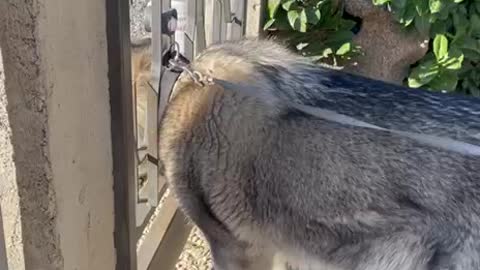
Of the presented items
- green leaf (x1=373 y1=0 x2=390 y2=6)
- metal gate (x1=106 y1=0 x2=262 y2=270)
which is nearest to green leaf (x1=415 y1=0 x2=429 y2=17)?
green leaf (x1=373 y1=0 x2=390 y2=6)

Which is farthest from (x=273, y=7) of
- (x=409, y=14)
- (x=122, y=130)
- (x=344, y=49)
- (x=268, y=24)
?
(x=122, y=130)

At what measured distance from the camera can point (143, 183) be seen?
1.94 metres

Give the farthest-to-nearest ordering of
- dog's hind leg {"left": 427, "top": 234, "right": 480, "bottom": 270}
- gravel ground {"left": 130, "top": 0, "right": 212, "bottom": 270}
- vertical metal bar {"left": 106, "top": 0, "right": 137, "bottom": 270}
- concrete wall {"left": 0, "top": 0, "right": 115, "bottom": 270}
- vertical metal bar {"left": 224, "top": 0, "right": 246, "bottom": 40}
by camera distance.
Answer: vertical metal bar {"left": 224, "top": 0, "right": 246, "bottom": 40} < gravel ground {"left": 130, "top": 0, "right": 212, "bottom": 270} < vertical metal bar {"left": 106, "top": 0, "right": 137, "bottom": 270} < dog's hind leg {"left": 427, "top": 234, "right": 480, "bottom": 270} < concrete wall {"left": 0, "top": 0, "right": 115, "bottom": 270}

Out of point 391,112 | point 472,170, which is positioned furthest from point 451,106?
point 472,170

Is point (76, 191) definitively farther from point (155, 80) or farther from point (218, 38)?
point (218, 38)

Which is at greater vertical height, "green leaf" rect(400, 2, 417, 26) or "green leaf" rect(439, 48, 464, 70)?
"green leaf" rect(400, 2, 417, 26)

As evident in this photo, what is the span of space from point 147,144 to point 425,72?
1.85 meters

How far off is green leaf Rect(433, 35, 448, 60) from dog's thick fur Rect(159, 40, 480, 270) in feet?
5.39

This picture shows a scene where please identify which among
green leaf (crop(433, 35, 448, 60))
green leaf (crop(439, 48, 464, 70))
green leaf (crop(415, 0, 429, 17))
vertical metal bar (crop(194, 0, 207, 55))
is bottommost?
green leaf (crop(439, 48, 464, 70))

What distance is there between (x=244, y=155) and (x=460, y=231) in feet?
1.54

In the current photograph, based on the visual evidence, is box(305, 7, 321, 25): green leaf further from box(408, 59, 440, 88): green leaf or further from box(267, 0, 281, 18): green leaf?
box(408, 59, 440, 88): green leaf

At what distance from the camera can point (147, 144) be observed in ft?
6.13

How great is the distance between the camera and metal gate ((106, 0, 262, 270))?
1.55 metres

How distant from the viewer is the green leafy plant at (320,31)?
3.32 meters
